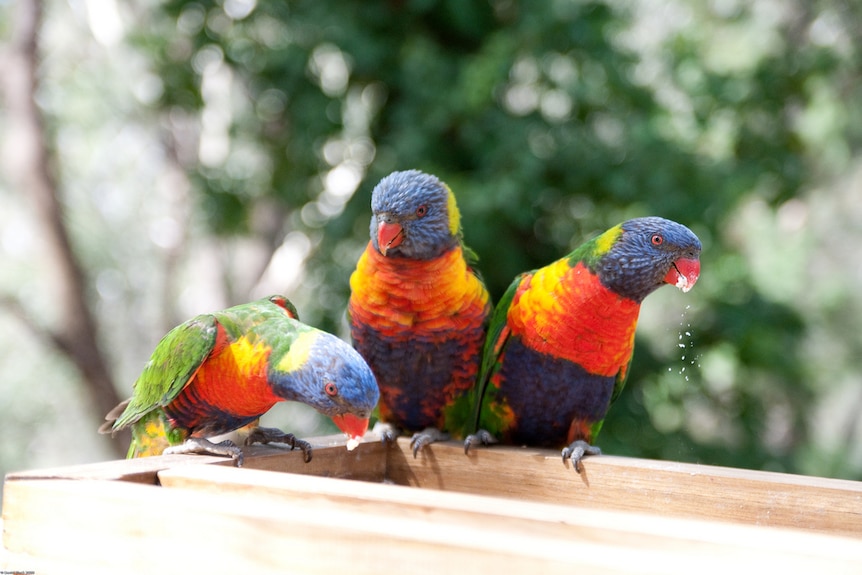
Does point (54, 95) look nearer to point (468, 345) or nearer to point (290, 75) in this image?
point (290, 75)

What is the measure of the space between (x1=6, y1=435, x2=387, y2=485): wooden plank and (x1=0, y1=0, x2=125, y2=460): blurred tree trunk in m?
3.33

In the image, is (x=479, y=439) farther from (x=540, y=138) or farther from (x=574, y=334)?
(x=540, y=138)

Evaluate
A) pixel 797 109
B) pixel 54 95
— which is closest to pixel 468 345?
pixel 797 109

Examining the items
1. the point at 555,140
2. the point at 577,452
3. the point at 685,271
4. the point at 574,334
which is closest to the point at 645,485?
the point at 577,452

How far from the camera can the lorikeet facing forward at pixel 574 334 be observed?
1930 millimetres

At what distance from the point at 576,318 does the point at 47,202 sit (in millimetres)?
3937

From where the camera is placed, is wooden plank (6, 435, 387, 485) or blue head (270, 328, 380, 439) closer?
wooden plank (6, 435, 387, 485)

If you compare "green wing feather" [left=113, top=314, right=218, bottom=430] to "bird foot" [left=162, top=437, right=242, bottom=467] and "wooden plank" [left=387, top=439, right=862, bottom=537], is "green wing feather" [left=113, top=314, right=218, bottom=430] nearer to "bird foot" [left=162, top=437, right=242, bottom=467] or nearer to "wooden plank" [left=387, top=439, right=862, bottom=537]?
"bird foot" [left=162, top=437, right=242, bottom=467]

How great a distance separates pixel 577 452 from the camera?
1.94 meters

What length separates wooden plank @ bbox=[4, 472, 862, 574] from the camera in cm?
92

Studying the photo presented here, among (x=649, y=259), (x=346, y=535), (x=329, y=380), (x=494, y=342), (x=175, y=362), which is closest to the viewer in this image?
(x=346, y=535)

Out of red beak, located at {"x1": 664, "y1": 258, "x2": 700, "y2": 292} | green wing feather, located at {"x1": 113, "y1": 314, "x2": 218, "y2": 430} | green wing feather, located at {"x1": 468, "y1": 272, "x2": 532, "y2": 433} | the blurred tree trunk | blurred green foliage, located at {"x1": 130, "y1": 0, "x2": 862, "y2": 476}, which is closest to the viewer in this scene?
green wing feather, located at {"x1": 113, "y1": 314, "x2": 218, "y2": 430}

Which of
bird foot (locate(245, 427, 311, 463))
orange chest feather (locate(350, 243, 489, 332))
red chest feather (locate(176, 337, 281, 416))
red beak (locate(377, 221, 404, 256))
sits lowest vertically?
bird foot (locate(245, 427, 311, 463))

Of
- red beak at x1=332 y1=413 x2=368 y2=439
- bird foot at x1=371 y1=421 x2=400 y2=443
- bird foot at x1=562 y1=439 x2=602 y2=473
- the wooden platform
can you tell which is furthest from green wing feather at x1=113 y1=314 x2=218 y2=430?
bird foot at x1=562 y1=439 x2=602 y2=473
